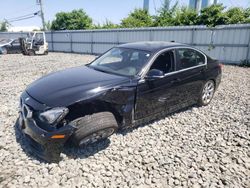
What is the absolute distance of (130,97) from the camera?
134 inches

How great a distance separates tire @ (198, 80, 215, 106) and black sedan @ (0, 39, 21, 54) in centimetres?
1789

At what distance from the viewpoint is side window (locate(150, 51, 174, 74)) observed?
12.9ft

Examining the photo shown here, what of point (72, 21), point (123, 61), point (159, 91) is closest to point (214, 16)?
point (123, 61)

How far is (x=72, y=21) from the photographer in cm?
2780

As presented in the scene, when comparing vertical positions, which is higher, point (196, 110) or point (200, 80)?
point (200, 80)

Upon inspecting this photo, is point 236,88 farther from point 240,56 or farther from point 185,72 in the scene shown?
point 240,56

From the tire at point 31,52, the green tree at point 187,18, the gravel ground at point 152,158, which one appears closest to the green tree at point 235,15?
the green tree at point 187,18

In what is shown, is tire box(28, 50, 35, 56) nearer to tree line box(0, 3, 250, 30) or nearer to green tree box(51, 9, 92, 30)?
tree line box(0, 3, 250, 30)

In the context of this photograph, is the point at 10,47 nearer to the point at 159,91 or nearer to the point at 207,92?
the point at 207,92

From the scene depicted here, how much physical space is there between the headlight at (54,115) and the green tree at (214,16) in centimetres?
1297

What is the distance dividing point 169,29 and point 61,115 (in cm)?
1218

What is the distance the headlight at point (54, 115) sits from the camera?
9.06 ft

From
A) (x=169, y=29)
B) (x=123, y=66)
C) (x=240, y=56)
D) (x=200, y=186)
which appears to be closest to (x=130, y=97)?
(x=123, y=66)

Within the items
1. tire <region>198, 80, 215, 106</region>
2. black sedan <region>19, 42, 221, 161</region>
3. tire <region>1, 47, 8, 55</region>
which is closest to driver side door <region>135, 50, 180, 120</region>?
black sedan <region>19, 42, 221, 161</region>
